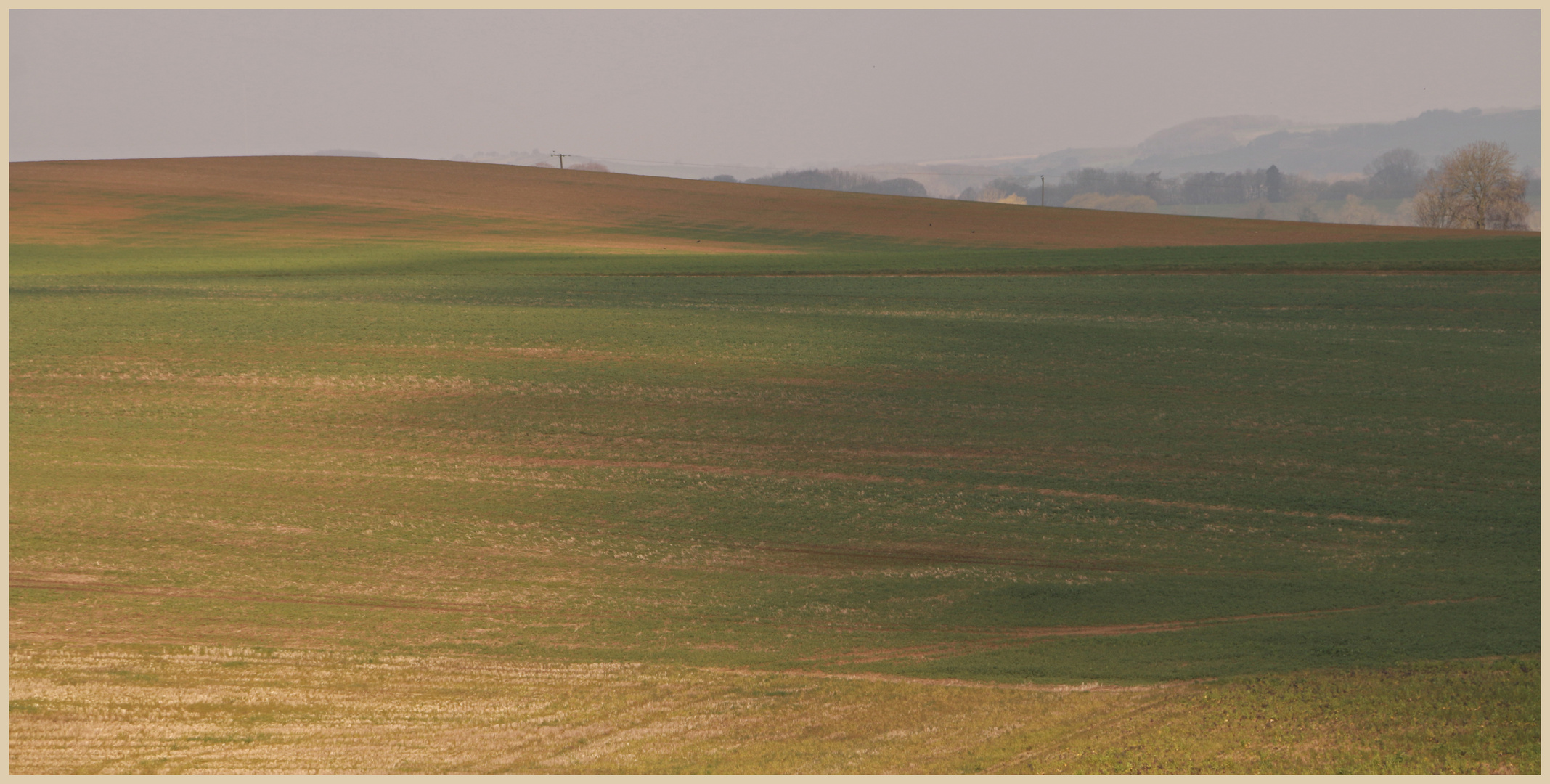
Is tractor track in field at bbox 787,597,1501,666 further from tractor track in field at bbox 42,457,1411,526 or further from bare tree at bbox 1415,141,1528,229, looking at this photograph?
bare tree at bbox 1415,141,1528,229

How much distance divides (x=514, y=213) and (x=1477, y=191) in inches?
1839

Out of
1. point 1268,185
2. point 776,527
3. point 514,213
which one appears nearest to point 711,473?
point 776,527

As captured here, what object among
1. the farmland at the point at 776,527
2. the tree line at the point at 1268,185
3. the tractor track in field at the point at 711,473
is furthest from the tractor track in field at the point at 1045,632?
the tree line at the point at 1268,185

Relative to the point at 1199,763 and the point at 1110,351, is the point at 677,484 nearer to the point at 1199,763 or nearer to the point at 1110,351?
the point at 1199,763

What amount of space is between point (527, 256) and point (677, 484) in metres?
18.9

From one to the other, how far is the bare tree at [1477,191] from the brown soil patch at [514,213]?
16.6 meters

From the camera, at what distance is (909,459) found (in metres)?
13.2

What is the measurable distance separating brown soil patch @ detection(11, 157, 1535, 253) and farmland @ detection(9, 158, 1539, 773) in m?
14.0

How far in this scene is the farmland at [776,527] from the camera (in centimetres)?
796

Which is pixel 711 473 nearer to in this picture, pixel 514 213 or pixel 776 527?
pixel 776 527

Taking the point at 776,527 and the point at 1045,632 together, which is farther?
the point at 776,527

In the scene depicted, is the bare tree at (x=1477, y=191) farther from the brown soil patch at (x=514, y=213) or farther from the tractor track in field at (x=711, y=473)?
the tractor track in field at (x=711, y=473)

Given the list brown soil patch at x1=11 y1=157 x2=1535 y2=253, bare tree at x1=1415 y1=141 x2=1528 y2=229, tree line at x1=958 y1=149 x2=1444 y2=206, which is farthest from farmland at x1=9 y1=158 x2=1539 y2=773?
tree line at x1=958 y1=149 x2=1444 y2=206

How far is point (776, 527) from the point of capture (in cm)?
1149
